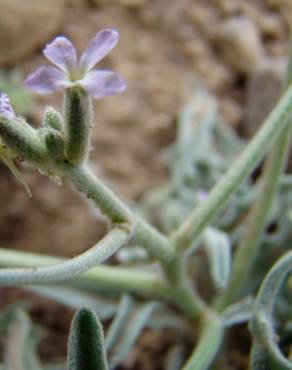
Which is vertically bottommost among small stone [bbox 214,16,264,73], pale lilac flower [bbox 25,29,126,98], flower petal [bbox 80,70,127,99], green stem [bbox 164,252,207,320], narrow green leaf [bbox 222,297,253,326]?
narrow green leaf [bbox 222,297,253,326]

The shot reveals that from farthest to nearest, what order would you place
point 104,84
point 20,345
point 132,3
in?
point 132,3, point 20,345, point 104,84

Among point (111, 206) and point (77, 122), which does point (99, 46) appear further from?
point (111, 206)

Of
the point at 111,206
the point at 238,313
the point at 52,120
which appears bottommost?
the point at 238,313

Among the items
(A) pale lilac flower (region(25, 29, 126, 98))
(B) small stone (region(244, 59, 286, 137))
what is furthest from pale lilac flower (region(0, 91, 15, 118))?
(B) small stone (region(244, 59, 286, 137))

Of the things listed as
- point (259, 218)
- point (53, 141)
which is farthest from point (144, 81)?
point (53, 141)

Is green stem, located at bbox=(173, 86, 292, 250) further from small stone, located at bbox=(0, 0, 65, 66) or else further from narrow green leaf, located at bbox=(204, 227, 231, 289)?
small stone, located at bbox=(0, 0, 65, 66)

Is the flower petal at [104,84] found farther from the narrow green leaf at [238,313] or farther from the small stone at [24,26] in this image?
the small stone at [24,26]

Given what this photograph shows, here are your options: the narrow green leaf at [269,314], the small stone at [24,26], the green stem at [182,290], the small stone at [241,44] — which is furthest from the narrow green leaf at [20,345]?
the small stone at [241,44]

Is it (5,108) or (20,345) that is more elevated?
(5,108)

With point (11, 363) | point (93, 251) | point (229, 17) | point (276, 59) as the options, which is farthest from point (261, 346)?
point (229, 17)
